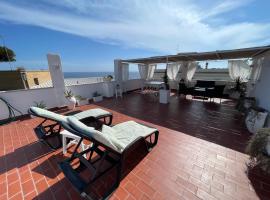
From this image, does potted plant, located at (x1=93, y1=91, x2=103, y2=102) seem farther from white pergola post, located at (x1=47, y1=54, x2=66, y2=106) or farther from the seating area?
the seating area

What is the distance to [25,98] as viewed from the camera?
4539 mm

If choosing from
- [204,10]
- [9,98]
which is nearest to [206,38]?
[204,10]

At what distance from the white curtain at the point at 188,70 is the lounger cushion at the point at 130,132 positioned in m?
7.40

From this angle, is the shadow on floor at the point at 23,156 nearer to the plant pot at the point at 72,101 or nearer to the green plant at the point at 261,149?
the plant pot at the point at 72,101

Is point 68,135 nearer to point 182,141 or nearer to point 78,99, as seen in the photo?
point 182,141

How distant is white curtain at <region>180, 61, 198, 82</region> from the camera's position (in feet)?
27.3

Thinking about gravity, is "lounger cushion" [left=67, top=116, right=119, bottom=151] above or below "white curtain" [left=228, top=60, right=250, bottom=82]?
below

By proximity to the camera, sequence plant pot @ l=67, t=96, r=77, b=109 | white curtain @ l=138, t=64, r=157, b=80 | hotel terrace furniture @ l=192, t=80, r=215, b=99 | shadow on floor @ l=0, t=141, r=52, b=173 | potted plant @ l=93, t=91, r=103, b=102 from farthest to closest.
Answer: white curtain @ l=138, t=64, r=157, b=80, potted plant @ l=93, t=91, r=103, b=102, hotel terrace furniture @ l=192, t=80, r=215, b=99, plant pot @ l=67, t=96, r=77, b=109, shadow on floor @ l=0, t=141, r=52, b=173

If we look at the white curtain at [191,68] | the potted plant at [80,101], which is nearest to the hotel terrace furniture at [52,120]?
the potted plant at [80,101]

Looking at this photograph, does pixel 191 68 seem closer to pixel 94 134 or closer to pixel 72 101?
pixel 72 101

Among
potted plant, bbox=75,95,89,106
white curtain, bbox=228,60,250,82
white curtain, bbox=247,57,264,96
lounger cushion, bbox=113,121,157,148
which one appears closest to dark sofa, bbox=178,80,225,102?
white curtain, bbox=247,57,264,96

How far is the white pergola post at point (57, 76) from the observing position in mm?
4828

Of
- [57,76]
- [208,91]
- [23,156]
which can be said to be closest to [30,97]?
[57,76]

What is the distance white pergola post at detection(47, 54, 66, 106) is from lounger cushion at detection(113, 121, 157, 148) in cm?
415
